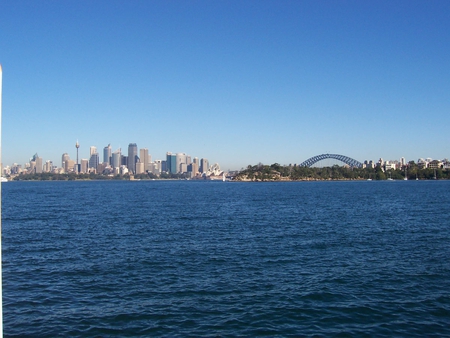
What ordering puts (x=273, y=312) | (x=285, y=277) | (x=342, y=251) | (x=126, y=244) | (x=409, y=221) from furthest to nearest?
(x=409, y=221), (x=126, y=244), (x=342, y=251), (x=285, y=277), (x=273, y=312)

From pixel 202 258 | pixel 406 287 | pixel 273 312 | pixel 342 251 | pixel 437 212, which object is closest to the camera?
pixel 273 312

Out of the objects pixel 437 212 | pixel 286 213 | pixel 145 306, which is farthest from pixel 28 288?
pixel 437 212

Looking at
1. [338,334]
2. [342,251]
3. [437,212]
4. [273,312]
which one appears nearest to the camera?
[338,334]

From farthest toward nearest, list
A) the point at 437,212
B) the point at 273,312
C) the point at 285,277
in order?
the point at 437,212 < the point at 285,277 < the point at 273,312

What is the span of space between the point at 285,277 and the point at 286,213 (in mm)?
28502

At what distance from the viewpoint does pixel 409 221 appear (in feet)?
127

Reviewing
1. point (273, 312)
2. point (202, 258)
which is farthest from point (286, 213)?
point (273, 312)

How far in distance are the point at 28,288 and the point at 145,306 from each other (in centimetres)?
605

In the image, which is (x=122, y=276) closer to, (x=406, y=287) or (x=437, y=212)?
(x=406, y=287)

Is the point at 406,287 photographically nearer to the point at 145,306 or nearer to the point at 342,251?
the point at 342,251

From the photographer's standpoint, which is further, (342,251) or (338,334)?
(342,251)

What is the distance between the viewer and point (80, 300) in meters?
15.8

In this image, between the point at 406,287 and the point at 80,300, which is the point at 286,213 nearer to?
the point at 406,287

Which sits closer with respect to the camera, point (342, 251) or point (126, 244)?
point (342, 251)
